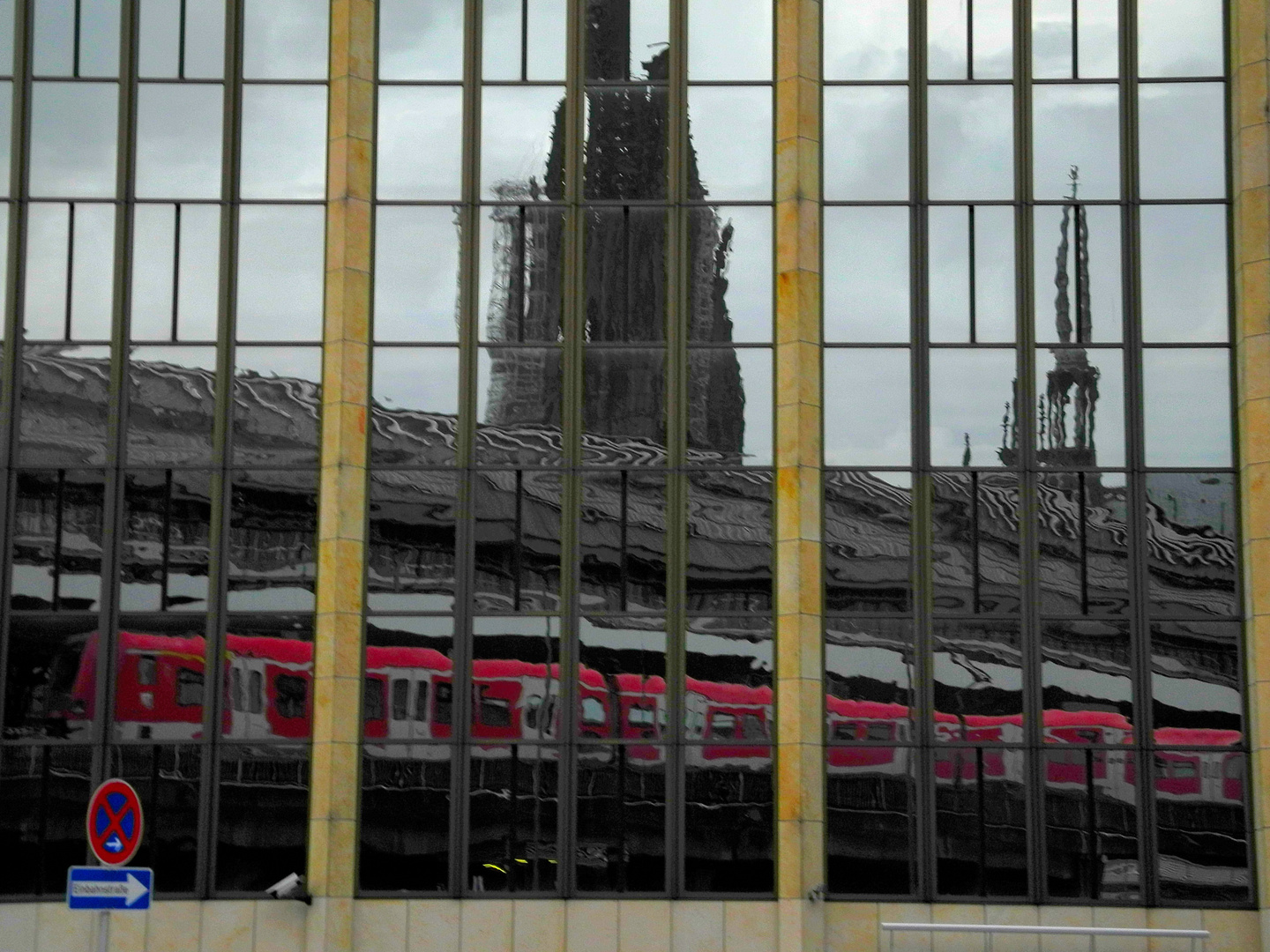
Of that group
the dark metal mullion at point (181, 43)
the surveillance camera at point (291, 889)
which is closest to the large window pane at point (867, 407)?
the surveillance camera at point (291, 889)

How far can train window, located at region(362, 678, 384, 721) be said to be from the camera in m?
17.7

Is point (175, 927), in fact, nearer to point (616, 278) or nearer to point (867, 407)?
point (616, 278)

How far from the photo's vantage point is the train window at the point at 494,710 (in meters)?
17.7

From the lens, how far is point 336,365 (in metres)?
18.0

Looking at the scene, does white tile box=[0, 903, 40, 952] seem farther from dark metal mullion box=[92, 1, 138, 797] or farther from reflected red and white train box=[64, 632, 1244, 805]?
reflected red and white train box=[64, 632, 1244, 805]

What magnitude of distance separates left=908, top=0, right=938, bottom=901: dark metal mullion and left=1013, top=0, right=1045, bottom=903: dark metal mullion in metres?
0.98

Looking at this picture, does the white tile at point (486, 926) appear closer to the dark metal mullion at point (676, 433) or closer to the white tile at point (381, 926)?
the white tile at point (381, 926)

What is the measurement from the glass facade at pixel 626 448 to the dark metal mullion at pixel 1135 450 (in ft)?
0.18

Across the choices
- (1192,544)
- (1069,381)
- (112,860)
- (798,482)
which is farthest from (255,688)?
(1192,544)

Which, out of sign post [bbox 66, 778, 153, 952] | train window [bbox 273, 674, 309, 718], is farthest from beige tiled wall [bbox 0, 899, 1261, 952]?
sign post [bbox 66, 778, 153, 952]

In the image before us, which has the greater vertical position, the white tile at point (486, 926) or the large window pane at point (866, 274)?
the large window pane at point (866, 274)

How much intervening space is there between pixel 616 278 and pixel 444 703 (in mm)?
5007

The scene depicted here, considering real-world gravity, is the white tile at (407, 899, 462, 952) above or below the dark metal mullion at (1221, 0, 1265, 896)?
below

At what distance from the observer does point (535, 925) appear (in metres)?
17.3
